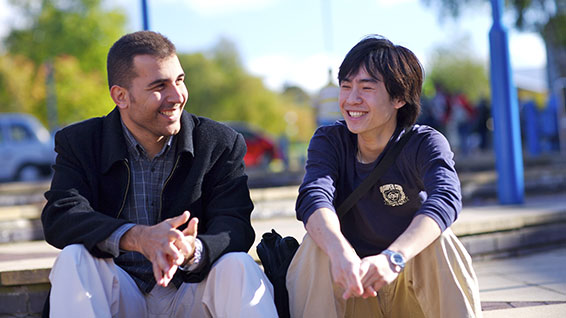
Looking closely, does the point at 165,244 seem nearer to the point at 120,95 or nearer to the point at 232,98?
the point at 120,95

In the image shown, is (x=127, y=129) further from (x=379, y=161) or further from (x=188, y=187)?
(x=379, y=161)

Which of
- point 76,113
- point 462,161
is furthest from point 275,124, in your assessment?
point 462,161

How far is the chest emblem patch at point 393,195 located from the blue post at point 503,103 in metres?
3.66

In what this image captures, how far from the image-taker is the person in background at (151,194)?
2781 millimetres

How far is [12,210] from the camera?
6.49 meters

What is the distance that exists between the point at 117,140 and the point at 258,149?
21.0 metres

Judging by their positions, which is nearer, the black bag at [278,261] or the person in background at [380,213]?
the person in background at [380,213]

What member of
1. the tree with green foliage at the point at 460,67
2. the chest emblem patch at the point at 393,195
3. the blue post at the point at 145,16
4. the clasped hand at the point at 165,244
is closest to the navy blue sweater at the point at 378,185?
the chest emblem patch at the point at 393,195

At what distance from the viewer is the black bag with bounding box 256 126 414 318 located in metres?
3.00

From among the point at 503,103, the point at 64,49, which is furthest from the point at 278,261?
the point at 64,49

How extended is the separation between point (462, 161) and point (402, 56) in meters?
10.5

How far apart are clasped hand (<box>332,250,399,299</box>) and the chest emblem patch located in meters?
0.43

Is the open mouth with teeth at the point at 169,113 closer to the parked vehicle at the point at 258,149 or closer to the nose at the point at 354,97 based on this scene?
the nose at the point at 354,97

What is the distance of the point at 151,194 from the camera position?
3.13m
